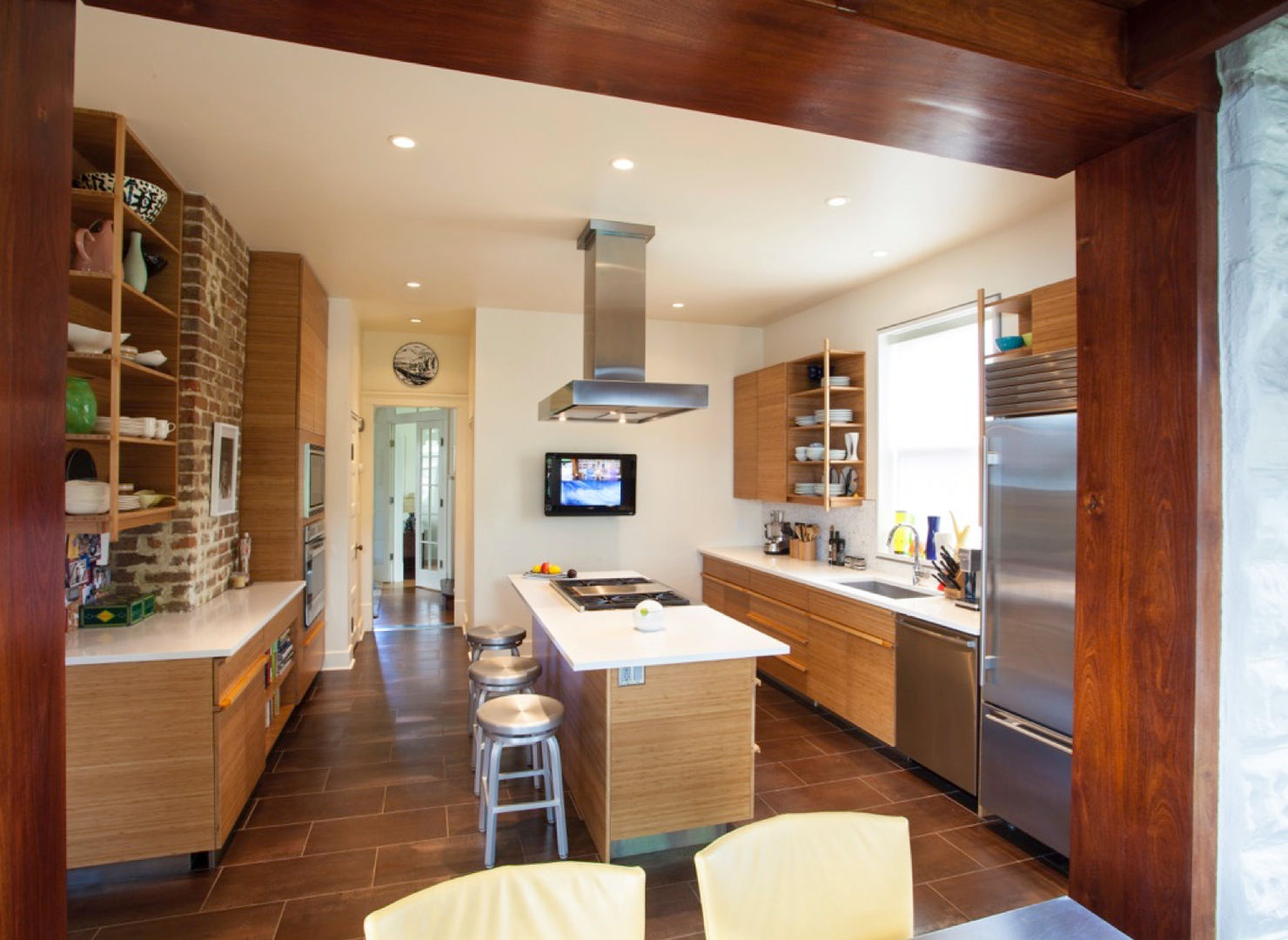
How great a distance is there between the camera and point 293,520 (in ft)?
13.6

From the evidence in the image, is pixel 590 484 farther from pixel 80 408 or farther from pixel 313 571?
pixel 80 408

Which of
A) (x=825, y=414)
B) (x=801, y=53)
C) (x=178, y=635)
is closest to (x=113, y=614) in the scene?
(x=178, y=635)

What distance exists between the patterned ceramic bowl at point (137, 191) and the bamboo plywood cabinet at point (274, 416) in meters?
1.15

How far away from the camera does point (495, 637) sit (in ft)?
12.3

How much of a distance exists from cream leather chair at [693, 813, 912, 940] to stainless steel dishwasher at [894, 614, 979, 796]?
193 cm

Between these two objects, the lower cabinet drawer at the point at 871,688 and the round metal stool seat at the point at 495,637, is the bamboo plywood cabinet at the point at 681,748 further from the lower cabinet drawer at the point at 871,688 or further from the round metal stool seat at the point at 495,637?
the round metal stool seat at the point at 495,637

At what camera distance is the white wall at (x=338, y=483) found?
16.9ft

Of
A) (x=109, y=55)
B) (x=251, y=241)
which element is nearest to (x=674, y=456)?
(x=251, y=241)

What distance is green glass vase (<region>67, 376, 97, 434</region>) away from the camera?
243 centimetres

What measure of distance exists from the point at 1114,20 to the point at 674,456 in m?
4.65

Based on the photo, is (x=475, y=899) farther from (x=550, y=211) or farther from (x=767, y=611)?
(x=767, y=611)

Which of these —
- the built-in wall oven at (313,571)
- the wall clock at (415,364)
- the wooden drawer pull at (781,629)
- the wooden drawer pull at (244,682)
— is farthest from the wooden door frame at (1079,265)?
the wall clock at (415,364)

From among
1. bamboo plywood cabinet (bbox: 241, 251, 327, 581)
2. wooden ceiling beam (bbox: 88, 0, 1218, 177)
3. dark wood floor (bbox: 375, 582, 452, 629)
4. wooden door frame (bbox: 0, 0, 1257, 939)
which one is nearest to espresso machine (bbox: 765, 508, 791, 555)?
dark wood floor (bbox: 375, 582, 452, 629)

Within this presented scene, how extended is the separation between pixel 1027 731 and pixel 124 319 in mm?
4258
